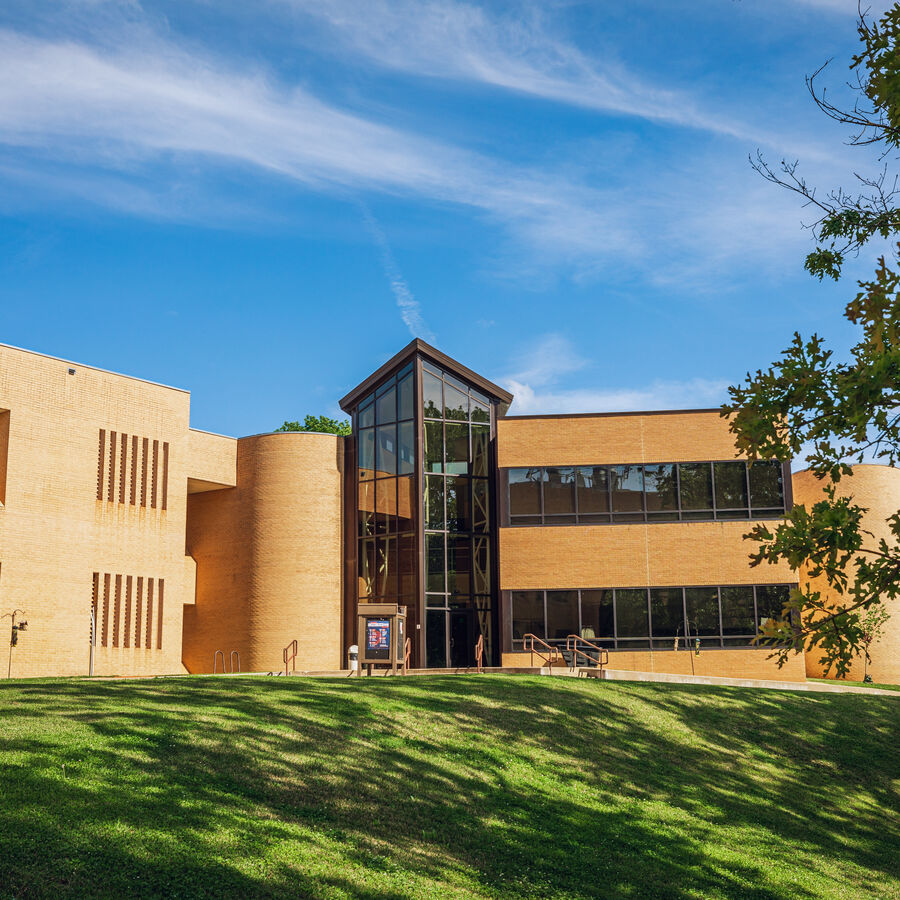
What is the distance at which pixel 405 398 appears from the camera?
33406mm

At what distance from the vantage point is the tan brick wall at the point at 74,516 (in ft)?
89.3

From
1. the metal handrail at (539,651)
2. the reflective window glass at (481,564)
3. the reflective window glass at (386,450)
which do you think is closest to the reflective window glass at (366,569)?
the reflective window glass at (386,450)

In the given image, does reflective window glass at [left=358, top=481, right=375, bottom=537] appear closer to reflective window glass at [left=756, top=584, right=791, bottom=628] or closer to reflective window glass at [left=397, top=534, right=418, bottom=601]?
reflective window glass at [left=397, top=534, right=418, bottom=601]

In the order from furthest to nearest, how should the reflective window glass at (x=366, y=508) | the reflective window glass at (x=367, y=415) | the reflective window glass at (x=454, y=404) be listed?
1. the reflective window glass at (x=367, y=415)
2. the reflective window glass at (x=366, y=508)
3. the reflective window glass at (x=454, y=404)

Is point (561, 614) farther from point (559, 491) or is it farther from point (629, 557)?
point (559, 491)

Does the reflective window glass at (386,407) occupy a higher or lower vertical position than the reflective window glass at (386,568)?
higher

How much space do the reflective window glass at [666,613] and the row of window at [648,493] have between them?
227cm

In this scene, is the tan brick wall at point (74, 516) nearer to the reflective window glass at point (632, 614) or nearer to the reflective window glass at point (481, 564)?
the reflective window glass at point (481, 564)

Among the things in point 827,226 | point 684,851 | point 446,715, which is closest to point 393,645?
point 446,715

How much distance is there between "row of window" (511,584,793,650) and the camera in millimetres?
30297

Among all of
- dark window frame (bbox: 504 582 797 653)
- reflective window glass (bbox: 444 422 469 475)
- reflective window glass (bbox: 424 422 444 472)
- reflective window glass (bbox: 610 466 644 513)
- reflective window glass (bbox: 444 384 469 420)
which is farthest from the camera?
reflective window glass (bbox: 444 384 469 420)

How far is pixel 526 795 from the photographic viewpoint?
1235 cm

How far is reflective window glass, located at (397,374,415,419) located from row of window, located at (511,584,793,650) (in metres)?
7.41

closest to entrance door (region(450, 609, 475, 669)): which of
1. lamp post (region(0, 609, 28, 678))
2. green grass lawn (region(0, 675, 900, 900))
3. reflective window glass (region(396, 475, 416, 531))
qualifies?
reflective window glass (region(396, 475, 416, 531))
